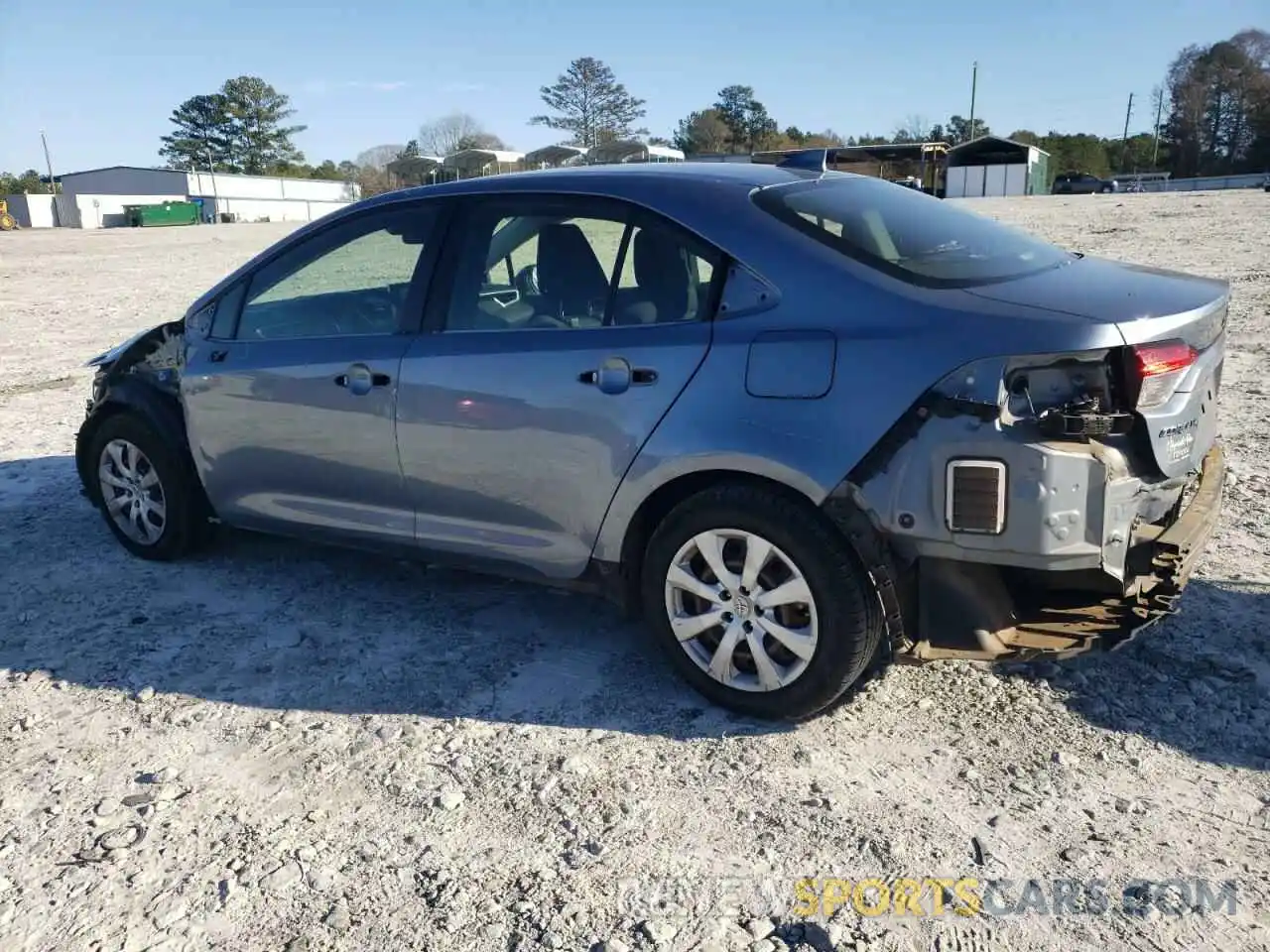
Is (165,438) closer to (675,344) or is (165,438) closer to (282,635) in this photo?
(282,635)

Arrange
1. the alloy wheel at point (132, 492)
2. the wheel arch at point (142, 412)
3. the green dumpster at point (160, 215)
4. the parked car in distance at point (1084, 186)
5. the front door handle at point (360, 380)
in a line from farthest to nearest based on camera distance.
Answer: the green dumpster at point (160, 215) → the parked car in distance at point (1084, 186) → the alloy wheel at point (132, 492) → the wheel arch at point (142, 412) → the front door handle at point (360, 380)

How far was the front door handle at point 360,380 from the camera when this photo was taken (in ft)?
13.1

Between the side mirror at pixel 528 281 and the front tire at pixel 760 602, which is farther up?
the side mirror at pixel 528 281

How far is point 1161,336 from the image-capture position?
290 cm

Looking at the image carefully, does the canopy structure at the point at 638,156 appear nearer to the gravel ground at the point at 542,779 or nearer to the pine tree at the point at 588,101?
the gravel ground at the point at 542,779

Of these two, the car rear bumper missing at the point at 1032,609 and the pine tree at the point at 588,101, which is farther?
the pine tree at the point at 588,101

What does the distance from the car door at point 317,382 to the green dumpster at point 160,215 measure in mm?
69736

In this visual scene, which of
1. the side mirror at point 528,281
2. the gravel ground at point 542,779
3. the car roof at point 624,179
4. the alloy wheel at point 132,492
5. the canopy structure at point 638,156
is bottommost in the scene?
the gravel ground at point 542,779

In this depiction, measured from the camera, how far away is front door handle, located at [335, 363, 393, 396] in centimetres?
398

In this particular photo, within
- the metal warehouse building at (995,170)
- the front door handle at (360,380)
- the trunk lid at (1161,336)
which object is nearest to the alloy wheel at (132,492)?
the front door handle at (360,380)

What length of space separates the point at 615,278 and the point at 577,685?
→ 57.9 inches

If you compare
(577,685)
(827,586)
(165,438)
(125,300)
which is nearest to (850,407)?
(827,586)

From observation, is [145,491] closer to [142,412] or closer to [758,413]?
[142,412]

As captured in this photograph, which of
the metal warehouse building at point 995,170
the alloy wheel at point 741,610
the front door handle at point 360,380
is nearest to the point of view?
the alloy wheel at point 741,610
